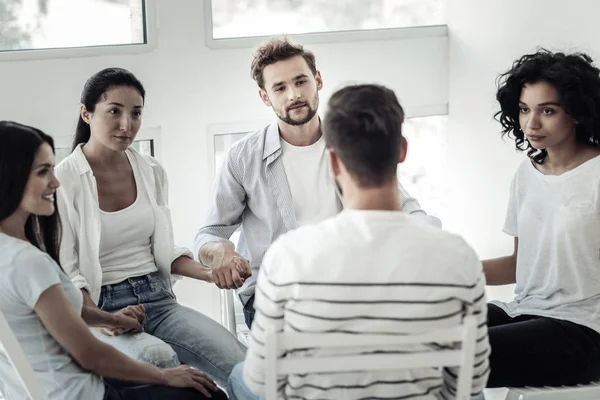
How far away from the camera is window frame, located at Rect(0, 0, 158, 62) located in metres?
2.80

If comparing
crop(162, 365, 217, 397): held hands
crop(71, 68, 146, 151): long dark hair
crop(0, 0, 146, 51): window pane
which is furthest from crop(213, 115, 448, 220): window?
crop(162, 365, 217, 397): held hands

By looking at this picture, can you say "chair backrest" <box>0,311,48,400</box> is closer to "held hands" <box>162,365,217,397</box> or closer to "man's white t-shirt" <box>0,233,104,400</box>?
"man's white t-shirt" <box>0,233,104,400</box>

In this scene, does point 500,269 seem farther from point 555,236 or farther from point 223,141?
point 223,141

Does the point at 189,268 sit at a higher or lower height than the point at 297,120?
lower

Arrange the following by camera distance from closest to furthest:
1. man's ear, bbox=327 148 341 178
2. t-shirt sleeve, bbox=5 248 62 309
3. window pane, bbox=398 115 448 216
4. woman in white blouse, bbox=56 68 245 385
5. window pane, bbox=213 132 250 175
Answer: man's ear, bbox=327 148 341 178, t-shirt sleeve, bbox=5 248 62 309, woman in white blouse, bbox=56 68 245 385, window pane, bbox=213 132 250 175, window pane, bbox=398 115 448 216

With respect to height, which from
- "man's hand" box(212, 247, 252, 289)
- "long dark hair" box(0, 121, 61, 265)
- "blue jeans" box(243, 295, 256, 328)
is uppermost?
"long dark hair" box(0, 121, 61, 265)

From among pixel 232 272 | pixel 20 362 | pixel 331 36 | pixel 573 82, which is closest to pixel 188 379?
pixel 232 272

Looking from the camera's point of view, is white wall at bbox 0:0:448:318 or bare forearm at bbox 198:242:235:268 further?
white wall at bbox 0:0:448:318

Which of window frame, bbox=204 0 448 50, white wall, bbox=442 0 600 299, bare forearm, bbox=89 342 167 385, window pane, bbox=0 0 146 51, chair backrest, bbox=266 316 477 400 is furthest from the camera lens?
window frame, bbox=204 0 448 50

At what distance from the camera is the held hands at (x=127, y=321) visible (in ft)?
6.56

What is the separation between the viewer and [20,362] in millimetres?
1462

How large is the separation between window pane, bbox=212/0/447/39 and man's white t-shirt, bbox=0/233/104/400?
1.70 meters

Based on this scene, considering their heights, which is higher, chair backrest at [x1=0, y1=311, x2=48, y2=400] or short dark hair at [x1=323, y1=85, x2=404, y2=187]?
short dark hair at [x1=323, y1=85, x2=404, y2=187]

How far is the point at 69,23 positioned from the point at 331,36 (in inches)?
37.5
